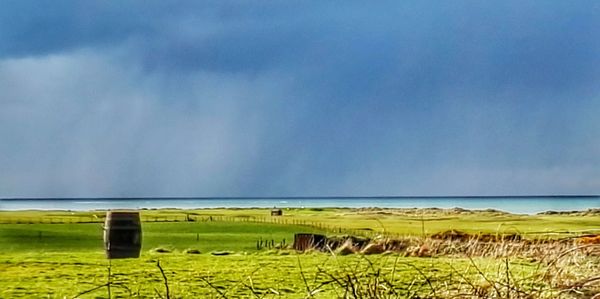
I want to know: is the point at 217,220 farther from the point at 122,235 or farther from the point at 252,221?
the point at 122,235

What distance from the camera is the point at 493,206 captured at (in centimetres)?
348

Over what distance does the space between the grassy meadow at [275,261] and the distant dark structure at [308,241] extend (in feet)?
0.09

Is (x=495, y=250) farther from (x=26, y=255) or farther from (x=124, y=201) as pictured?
(x=26, y=255)

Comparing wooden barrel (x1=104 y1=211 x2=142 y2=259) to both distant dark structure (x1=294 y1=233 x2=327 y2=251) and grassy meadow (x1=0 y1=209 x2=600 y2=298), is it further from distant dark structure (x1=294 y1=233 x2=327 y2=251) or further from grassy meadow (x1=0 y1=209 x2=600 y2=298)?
distant dark structure (x1=294 y1=233 x2=327 y2=251)

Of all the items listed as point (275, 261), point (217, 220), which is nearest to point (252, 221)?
point (217, 220)

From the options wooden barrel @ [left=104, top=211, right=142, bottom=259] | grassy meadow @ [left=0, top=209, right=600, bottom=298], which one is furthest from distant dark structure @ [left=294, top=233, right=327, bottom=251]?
wooden barrel @ [left=104, top=211, right=142, bottom=259]

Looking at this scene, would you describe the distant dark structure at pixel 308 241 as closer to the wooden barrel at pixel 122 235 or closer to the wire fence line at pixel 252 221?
the wire fence line at pixel 252 221

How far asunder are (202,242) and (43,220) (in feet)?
1.72

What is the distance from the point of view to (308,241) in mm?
3184

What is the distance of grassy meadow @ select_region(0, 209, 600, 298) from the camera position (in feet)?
9.07

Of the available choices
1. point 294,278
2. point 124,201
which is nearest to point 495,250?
point 294,278

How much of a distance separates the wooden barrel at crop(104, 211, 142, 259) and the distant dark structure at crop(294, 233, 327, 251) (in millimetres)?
532

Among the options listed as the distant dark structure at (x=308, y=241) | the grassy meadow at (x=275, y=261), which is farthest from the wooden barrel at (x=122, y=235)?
the distant dark structure at (x=308, y=241)

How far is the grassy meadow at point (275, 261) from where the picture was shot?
276 cm
